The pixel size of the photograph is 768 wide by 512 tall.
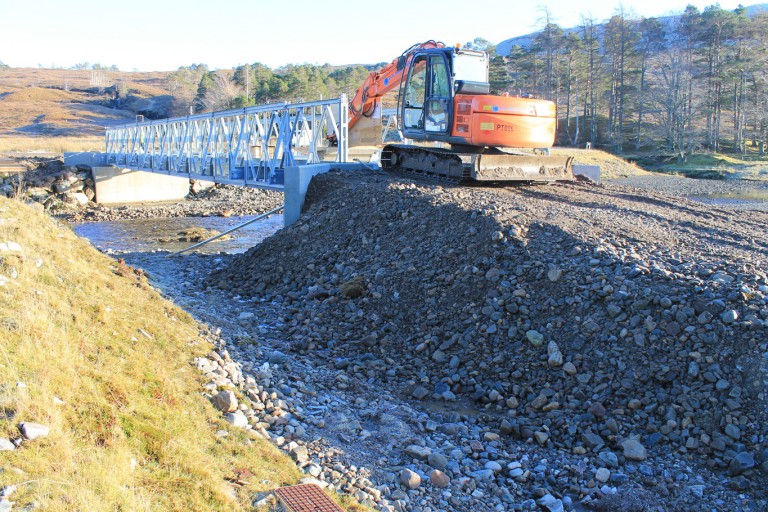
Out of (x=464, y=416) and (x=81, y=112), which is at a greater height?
(x=81, y=112)

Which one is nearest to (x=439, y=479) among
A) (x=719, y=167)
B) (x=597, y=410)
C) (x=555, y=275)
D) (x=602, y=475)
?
(x=602, y=475)

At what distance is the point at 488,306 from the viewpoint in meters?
8.12

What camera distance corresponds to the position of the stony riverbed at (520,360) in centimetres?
555

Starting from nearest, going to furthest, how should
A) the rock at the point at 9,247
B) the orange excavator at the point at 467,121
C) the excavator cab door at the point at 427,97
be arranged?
the rock at the point at 9,247 → the orange excavator at the point at 467,121 → the excavator cab door at the point at 427,97

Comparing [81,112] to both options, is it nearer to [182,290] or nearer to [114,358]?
[182,290]

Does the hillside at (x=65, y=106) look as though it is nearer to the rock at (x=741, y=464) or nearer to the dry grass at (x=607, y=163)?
the dry grass at (x=607, y=163)

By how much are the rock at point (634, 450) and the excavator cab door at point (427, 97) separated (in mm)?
8510

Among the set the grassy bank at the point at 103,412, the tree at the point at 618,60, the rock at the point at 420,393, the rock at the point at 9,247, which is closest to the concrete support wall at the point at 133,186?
the rock at the point at 9,247

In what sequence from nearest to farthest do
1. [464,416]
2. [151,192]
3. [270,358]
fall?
[464,416] < [270,358] < [151,192]

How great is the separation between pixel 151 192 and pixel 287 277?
2286cm

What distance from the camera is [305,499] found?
14.2 ft

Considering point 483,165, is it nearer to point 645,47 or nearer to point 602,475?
point 602,475

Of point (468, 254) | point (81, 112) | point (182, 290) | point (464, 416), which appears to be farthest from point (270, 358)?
point (81, 112)

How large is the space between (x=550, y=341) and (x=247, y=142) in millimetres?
12988
